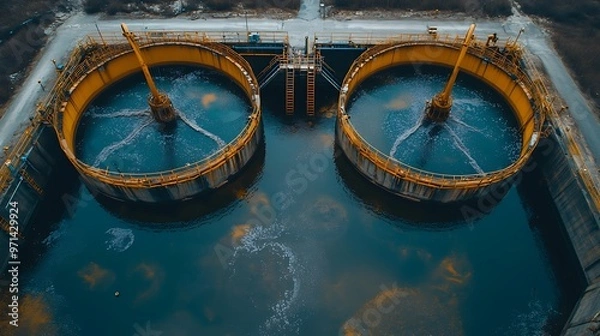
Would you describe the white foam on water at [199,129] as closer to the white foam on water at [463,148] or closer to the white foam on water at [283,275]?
the white foam on water at [283,275]

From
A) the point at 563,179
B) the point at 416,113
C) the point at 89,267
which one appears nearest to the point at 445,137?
the point at 416,113

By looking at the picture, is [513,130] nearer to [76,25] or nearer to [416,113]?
[416,113]

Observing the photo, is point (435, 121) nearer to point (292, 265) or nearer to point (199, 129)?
point (292, 265)

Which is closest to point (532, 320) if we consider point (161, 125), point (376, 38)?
point (376, 38)

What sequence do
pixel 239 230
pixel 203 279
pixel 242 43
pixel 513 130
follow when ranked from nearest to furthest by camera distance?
pixel 203 279 → pixel 239 230 → pixel 513 130 → pixel 242 43

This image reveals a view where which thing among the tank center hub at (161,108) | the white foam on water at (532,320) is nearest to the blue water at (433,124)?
the white foam on water at (532,320)

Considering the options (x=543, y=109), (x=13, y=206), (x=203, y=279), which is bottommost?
(x=203, y=279)
